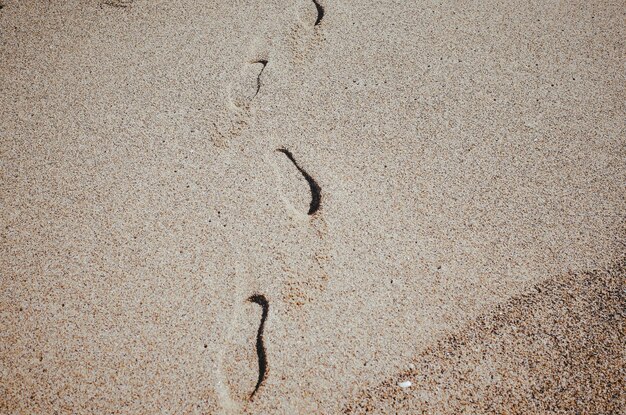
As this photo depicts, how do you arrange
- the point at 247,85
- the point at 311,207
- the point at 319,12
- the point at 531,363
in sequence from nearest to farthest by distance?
the point at 531,363
the point at 311,207
the point at 247,85
the point at 319,12

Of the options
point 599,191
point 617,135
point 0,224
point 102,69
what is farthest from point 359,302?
point 102,69

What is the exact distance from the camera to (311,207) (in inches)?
60.8

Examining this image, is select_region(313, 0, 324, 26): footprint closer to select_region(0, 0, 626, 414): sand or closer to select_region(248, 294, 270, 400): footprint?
select_region(0, 0, 626, 414): sand

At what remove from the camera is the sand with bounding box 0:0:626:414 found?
51.7 inches

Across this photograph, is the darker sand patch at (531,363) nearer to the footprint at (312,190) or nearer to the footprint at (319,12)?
the footprint at (312,190)

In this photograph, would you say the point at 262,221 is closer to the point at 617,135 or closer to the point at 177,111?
the point at 177,111

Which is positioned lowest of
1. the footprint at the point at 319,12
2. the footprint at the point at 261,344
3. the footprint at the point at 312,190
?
the footprint at the point at 261,344

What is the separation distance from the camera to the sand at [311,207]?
4.31 feet

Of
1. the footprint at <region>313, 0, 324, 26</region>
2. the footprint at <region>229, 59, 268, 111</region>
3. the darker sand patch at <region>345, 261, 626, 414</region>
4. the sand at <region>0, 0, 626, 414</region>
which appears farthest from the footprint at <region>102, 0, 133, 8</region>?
the darker sand patch at <region>345, 261, 626, 414</region>

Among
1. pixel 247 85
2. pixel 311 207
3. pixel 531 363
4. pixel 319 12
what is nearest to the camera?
pixel 531 363

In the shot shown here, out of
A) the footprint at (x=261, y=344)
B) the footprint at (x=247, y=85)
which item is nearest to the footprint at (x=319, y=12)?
the footprint at (x=247, y=85)

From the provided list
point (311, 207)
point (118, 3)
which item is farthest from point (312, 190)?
point (118, 3)

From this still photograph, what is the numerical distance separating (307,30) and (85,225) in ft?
4.16

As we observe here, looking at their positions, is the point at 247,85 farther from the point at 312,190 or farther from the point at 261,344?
the point at 261,344
